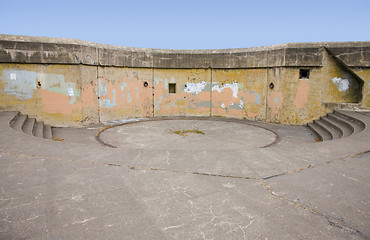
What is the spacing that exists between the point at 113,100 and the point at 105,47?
1.90m

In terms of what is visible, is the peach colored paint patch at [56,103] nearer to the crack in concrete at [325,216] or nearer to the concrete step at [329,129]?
the crack in concrete at [325,216]

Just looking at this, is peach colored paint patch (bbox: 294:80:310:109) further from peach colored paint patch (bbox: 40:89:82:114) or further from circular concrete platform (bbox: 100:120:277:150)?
peach colored paint patch (bbox: 40:89:82:114)

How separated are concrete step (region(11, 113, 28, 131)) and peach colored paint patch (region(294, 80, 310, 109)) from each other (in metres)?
8.58

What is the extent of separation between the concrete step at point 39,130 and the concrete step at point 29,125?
0.13 meters

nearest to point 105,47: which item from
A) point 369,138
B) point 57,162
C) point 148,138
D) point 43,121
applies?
point 43,121

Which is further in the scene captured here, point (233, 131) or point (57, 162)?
point (233, 131)

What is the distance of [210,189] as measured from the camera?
2695mm

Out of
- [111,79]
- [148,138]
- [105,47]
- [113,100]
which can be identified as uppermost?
[105,47]

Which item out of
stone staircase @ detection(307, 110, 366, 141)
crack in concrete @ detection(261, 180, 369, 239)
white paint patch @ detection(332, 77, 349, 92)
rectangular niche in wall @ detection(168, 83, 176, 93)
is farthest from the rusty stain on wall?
crack in concrete @ detection(261, 180, 369, 239)

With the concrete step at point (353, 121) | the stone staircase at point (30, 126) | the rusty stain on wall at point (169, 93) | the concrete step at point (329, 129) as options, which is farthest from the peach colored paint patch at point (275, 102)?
the stone staircase at point (30, 126)

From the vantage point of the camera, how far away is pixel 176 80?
10.2m

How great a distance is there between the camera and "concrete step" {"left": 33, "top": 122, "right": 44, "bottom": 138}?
6.26 metres

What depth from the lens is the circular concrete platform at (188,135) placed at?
19.2 feet

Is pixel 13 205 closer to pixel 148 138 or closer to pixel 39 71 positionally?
pixel 148 138
